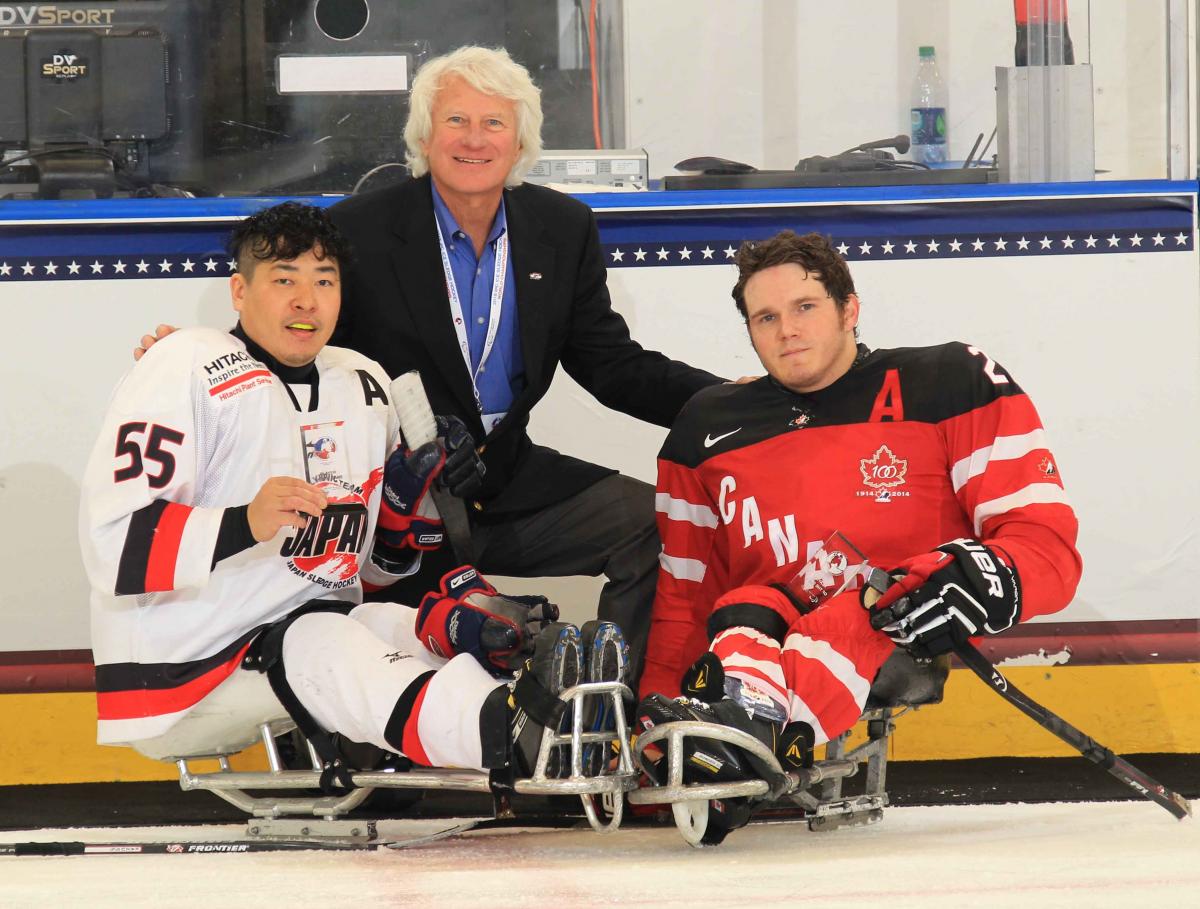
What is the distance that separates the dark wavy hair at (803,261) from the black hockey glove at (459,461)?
509 millimetres

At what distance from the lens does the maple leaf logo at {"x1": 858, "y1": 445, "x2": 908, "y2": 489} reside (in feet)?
7.66

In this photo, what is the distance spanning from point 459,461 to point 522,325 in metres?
0.42

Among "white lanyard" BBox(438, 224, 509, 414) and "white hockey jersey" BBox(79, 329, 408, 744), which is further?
"white lanyard" BBox(438, 224, 509, 414)

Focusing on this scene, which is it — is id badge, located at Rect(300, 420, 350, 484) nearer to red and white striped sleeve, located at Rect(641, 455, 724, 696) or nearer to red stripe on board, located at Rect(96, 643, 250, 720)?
red stripe on board, located at Rect(96, 643, 250, 720)

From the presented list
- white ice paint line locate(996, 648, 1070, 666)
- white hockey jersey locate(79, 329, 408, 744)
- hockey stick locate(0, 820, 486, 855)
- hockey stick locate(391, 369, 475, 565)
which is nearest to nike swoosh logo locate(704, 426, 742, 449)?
hockey stick locate(391, 369, 475, 565)

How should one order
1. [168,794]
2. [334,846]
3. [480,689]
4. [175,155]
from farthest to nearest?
[175,155] → [168,794] → [334,846] → [480,689]

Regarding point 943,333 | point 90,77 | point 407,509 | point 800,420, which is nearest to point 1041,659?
point 943,333

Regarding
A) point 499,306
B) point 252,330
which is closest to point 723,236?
point 499,306

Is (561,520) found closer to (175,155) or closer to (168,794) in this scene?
(168,794)

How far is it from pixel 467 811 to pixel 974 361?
1.27m

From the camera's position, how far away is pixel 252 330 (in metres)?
2.37

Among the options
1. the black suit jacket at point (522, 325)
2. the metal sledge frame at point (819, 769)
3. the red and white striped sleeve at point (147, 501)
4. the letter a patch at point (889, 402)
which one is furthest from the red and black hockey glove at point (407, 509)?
the letter a patch at point (889, 402)

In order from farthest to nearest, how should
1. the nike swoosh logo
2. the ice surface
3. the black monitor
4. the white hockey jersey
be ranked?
the black monitor, the nike swoosh logo, the white hockey jersey, the ice surface

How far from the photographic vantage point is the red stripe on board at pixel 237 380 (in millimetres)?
2260
